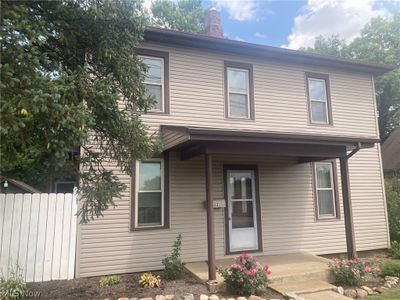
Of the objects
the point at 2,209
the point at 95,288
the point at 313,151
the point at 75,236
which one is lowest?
the point at 95,288

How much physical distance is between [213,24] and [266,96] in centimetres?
299

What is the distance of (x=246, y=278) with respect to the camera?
5.61 m

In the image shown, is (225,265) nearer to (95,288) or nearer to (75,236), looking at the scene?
(95,288)

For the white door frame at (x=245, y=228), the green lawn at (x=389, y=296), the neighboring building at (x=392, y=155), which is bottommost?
the green lawn at (x=389, y=296)

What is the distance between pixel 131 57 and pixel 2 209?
3.91 m

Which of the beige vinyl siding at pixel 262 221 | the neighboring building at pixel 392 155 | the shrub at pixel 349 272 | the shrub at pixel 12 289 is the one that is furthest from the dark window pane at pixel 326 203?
the neighboring building at pixel 392 155

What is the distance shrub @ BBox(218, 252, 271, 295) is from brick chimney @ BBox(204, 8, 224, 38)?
7047 millimetres

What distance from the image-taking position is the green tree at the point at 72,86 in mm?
3307

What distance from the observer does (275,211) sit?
28.8ft

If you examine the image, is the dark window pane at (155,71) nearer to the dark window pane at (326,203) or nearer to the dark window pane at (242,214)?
the dark window pane at (242,214)

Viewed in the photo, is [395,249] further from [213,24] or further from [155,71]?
[213,24]

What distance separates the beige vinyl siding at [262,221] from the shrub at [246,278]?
2132 millimetres

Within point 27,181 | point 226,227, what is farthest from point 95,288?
point 27,181

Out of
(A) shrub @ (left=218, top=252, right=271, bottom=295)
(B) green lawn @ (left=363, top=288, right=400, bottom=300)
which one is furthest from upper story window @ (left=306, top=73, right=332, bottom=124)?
(A) shrub @ (left=218, top=252, right=271, bottom=295)
